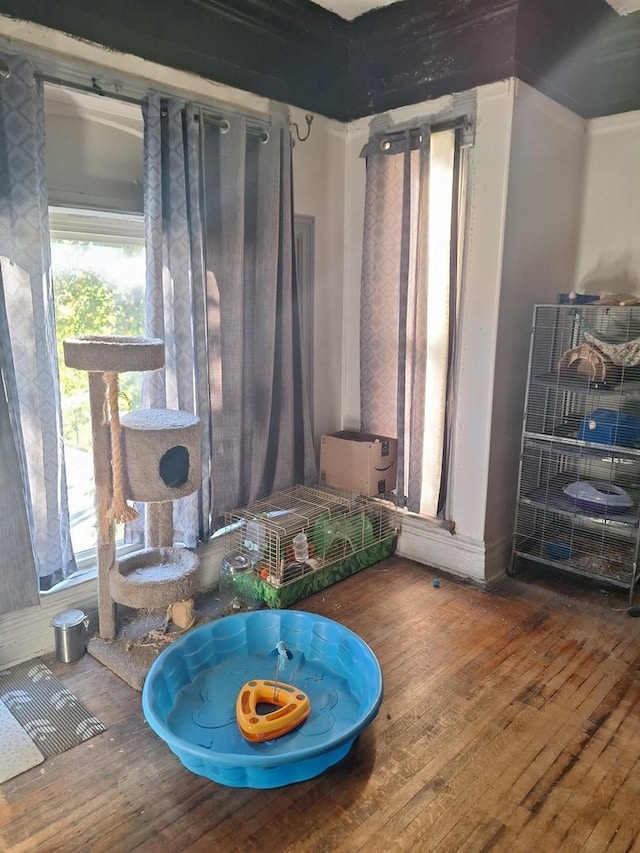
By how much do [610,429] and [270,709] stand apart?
1.83 meters

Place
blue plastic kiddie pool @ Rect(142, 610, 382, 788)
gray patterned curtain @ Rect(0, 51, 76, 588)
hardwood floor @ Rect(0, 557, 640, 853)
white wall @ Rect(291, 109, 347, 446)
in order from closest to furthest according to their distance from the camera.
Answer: hardwood floor @ Rect(0, 557, 640, 853)
blue plastic kiddie pool @ Rect(142, 610, 382, 788)
gray patterned curtain @ Rect(0, 51, 76, 588)
white wall @ Rect(291, 109, 347, 446)

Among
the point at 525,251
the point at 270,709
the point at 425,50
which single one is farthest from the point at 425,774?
the point at 425,50

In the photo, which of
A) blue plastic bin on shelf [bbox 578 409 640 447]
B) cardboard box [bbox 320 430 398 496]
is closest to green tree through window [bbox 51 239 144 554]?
cardboard box [bbox 320 430 398 496]

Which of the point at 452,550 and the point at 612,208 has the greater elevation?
the point at 612,208

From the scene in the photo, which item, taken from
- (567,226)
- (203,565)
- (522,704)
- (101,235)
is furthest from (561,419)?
(101,235)

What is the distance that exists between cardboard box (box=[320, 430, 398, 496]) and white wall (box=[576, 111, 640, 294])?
135 cm

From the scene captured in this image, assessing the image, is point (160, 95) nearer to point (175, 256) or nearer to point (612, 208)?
point (175, 256)

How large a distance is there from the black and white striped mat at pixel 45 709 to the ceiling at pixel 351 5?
3.09 m

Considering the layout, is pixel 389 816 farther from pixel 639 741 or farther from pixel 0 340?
pixel 0 340

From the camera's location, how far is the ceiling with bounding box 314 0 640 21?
2.78 meters

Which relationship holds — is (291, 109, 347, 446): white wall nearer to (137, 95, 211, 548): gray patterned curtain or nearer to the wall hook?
the wall hook

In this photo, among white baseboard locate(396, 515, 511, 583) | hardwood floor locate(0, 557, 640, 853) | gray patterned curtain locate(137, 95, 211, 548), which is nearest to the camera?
hardwood floor locate(0, 557, 640, 853)

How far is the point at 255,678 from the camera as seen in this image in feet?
7.09

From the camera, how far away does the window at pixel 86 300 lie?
2422 millimetres
